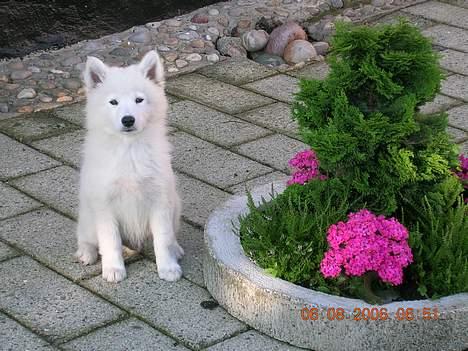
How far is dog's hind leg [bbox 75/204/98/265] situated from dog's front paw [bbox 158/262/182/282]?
39cm

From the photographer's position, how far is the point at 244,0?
29.9 feet

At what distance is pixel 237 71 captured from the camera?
25.9 feet

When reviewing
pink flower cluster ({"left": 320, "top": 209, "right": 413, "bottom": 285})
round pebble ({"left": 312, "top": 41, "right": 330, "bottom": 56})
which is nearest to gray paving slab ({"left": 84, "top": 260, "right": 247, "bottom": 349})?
pink flower cluster ({"left": 320, "top": 209, "right": 413, "bottom": 285})

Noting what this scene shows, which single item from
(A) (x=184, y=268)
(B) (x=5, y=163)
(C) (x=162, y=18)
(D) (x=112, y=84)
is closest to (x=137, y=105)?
(D) (x=112, y=84)

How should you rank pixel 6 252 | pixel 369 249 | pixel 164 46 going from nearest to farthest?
pixel 369 249
pixel 6 252
pixel 164 46

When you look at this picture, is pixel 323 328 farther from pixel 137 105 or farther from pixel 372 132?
pixel 137 105

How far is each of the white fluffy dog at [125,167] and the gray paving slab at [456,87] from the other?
3090mm

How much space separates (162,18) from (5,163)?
113 inches

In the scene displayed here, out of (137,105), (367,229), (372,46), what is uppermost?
(372,46)

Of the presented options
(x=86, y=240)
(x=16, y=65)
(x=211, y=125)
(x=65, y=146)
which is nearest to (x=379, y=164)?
(x=86, y=240)

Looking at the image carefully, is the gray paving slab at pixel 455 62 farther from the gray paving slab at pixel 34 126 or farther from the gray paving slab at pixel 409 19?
the gray paving slab at pixel 34 126

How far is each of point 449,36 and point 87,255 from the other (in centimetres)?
458

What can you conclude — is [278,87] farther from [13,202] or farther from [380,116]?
[380,116]

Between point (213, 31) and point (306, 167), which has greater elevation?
point (306, 167)
